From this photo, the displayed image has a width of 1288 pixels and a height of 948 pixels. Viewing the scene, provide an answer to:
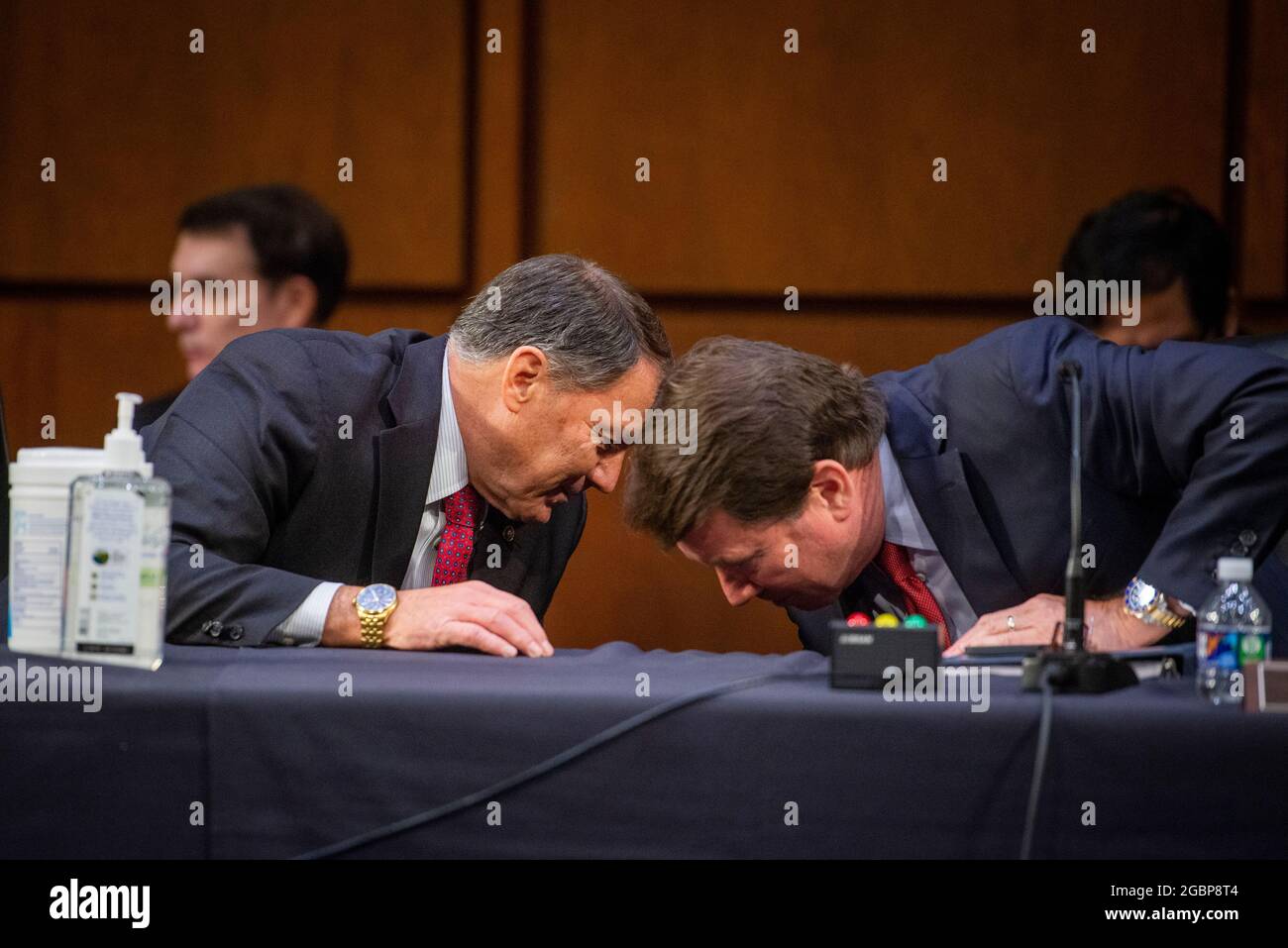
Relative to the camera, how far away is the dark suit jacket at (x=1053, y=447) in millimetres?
1762

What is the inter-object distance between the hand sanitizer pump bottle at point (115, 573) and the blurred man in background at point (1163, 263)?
220 centimetres

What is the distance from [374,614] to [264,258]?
1.90 metres

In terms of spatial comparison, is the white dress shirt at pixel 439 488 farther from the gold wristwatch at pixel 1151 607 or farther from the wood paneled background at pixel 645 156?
the wood paneled background at pixel 645 156

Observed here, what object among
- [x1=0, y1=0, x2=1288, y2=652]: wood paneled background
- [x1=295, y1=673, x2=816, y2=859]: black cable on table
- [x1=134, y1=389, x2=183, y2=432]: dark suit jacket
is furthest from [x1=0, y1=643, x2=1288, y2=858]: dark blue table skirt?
[x1=0, y1=0, x2=1288, y2=652]: wood paneled background

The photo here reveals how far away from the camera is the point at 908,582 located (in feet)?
6.56

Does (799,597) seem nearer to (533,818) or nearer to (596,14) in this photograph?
(533,818)

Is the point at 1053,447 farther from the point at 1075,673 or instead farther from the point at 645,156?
the point at 645,156

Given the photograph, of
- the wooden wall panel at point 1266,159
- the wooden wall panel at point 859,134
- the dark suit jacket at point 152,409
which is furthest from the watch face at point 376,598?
the wooden wall panel at point 1266,159

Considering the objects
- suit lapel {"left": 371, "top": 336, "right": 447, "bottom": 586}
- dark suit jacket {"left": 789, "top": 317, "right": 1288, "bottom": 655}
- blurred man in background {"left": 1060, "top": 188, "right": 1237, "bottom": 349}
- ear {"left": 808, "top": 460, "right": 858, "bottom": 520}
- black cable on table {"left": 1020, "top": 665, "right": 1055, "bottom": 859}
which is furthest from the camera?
blurred man in background {"left": 1060, "top": 188, "right": 1237, "bottom": 349}

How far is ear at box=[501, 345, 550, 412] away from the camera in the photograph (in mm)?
2037

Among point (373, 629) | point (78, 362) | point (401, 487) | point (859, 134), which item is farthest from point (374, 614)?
point (78, 362)

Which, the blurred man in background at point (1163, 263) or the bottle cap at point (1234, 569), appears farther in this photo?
the blurred man in background at point (1163, 263)

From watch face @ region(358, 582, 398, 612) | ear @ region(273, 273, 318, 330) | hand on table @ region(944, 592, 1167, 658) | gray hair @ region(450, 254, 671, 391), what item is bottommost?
hand on table @ region(944, 592, 1167, 658)

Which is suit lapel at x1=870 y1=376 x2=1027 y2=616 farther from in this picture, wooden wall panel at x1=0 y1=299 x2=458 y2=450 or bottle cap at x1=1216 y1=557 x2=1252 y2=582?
wooden wall panel at x1=0 y1=299 x2=458 y2=450
